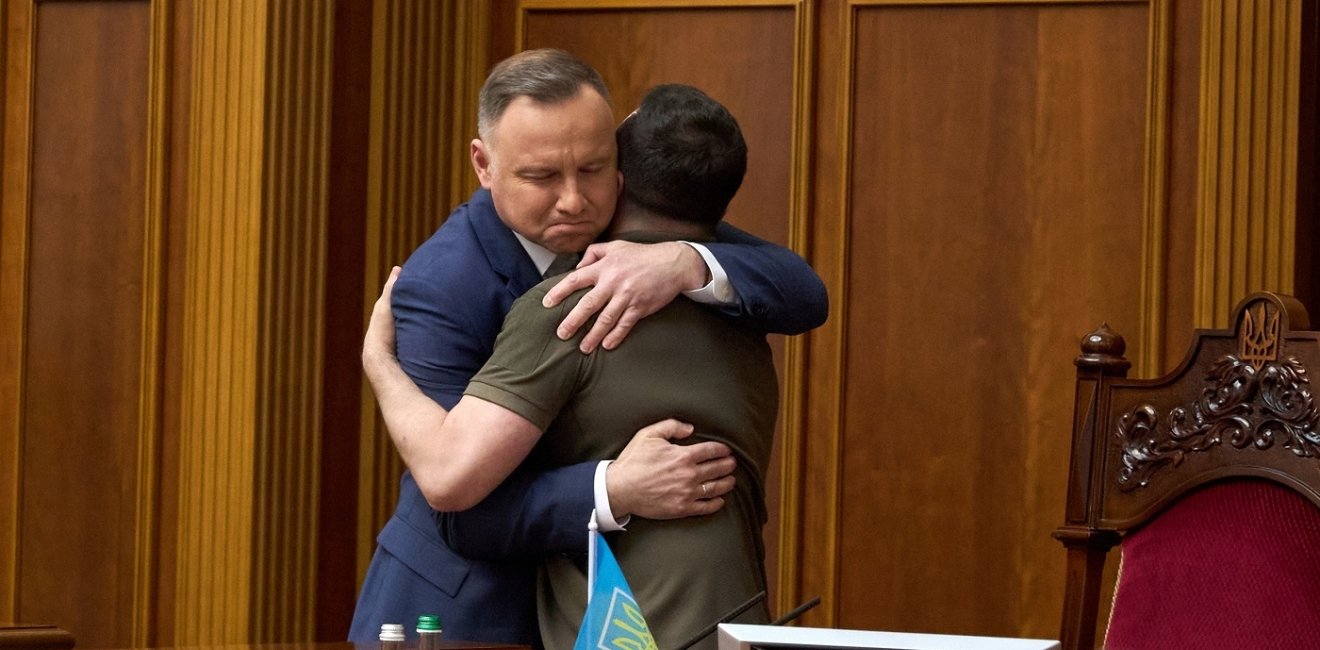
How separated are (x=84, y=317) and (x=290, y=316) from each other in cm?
50

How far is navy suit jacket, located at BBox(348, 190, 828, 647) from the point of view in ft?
6.64

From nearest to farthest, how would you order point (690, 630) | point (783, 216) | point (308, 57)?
point (690, 630)
point (308, 57)
point (783, 216)

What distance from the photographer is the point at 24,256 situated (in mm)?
3910

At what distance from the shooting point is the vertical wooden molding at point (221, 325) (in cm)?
370

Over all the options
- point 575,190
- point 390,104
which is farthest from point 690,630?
point 390,104

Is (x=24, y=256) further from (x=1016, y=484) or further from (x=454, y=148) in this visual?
(x=1016, y=484)

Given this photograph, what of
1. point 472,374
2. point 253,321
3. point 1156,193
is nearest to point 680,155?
point 472,374

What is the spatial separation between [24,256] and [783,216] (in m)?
1.66

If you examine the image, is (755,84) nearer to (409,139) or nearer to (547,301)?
(409,139)

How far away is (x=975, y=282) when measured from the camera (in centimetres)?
389

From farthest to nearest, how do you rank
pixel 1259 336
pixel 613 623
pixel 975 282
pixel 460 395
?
pixel 975 282 < pixel 1259 336 < pixel 460 395 < pixel 613 623

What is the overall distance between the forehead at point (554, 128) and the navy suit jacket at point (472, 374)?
16cm

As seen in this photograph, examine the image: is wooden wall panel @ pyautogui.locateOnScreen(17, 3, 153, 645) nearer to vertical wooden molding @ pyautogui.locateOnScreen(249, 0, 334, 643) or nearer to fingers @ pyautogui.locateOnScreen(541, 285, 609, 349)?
vertical wooden molding @ pyautogui.locateOnScreen(249, 0, 334, 643)

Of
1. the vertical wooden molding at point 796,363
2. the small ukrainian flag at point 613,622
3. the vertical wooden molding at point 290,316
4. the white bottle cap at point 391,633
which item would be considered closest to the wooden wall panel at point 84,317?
the vertical wooden molding at point 290,316
